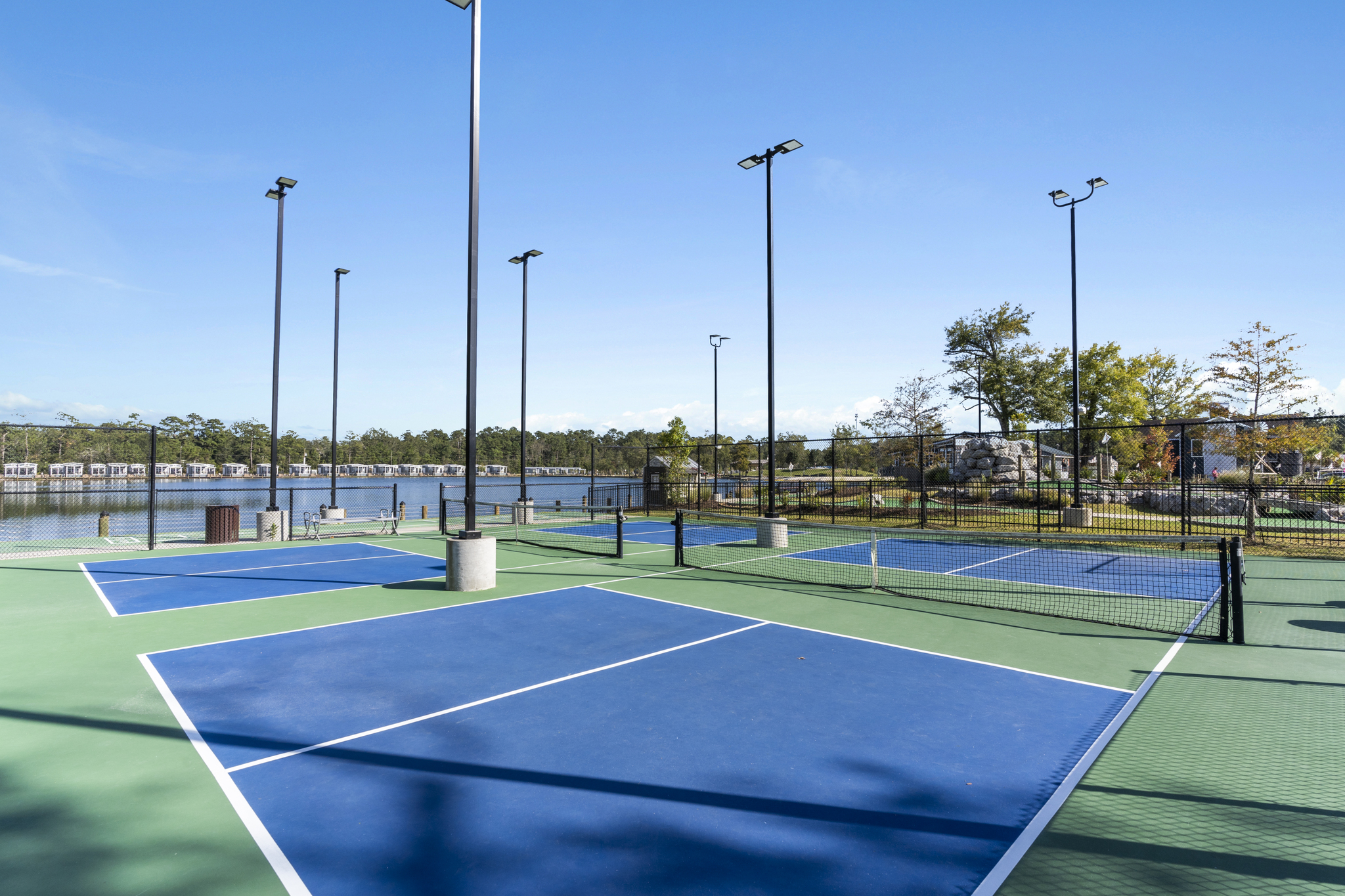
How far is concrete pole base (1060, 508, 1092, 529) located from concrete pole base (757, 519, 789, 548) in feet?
30.8

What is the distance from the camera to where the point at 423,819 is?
12.7 ft

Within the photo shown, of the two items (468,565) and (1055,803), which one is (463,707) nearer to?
(1055,803)

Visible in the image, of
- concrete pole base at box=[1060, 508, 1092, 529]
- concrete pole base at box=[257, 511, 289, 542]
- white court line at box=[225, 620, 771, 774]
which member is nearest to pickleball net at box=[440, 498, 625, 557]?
concrete pole base at box=[257, 511, 289, 542]

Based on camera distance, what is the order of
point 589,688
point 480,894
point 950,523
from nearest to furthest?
point 480,894, point 589,688, point 950,523

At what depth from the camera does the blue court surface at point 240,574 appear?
10.5 metres

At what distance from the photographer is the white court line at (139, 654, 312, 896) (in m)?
3.27

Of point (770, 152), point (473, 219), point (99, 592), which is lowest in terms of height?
point (99, 592)

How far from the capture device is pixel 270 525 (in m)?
18.5

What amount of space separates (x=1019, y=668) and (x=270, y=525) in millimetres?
19075

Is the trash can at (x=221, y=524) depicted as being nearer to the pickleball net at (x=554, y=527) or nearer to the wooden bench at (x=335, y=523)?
the wooden bench at (x=335, y=523)

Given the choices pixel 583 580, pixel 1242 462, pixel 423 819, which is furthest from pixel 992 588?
pixel 1242 462

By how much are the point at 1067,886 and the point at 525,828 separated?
2.89m

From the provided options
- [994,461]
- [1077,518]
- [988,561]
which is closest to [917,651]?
[988,561]

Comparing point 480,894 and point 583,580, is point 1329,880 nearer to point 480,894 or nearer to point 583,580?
point 480,894
